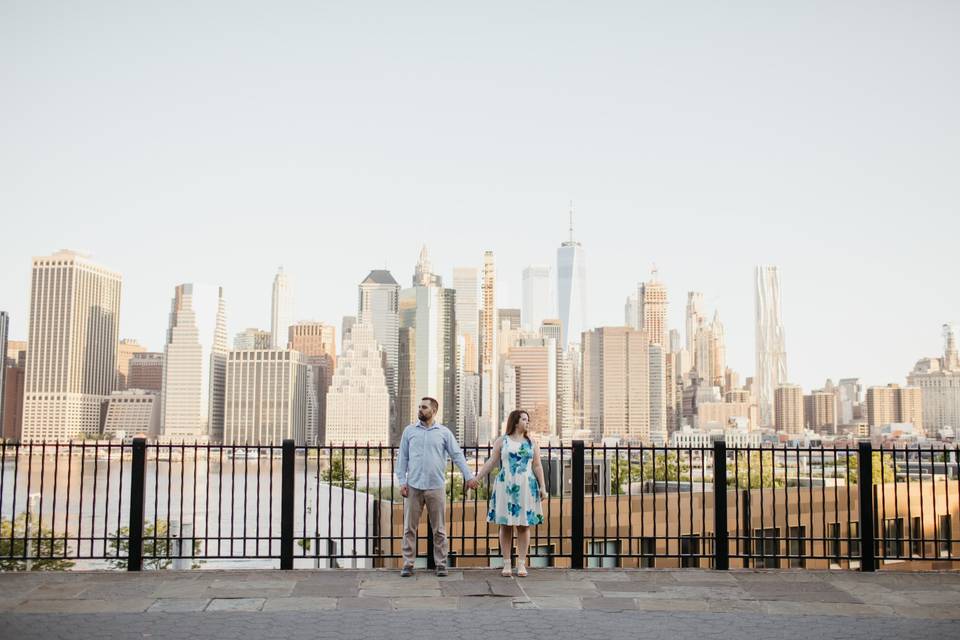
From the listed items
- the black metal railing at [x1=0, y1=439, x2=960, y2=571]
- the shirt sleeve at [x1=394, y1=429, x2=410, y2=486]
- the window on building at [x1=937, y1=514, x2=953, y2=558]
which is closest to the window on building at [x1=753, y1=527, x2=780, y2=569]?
the black metal railing at [x1=0, y1=439, x2=960, y2=571]

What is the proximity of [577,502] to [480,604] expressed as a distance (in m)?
2.22

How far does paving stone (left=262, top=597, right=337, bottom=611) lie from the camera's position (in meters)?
8.31

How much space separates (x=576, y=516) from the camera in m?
10.4

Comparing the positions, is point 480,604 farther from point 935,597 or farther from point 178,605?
point 935,597

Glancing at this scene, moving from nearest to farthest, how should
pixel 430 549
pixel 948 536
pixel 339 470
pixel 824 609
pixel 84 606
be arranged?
pixel 84 606
pixel 824 609
pixel 430 549
pixel 948 536
pixel 339 470

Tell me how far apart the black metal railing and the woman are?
38 cm

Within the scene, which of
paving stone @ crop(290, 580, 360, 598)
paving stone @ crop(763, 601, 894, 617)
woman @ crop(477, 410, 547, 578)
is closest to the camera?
paving stone @ crop(763, 601, 894, 617)

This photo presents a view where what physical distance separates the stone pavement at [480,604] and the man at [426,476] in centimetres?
33

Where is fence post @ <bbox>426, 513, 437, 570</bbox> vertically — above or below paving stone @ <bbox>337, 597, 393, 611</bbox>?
above

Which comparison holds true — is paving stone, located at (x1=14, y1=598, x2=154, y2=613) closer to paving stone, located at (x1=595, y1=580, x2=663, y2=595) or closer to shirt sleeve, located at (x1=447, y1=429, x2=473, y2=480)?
shirt sleeve, located at (x1=447, y1=429, x2=473, y2=480)

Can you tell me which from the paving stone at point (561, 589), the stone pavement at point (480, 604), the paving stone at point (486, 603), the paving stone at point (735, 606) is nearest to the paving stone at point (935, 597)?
the stone pavement at point (480, 604)

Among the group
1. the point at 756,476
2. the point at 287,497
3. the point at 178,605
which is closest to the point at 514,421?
the point at 287,497

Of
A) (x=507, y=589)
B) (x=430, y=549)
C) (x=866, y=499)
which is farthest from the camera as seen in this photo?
(x=430, y=549)

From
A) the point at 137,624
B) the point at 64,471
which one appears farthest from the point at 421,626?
the point at 64,471
